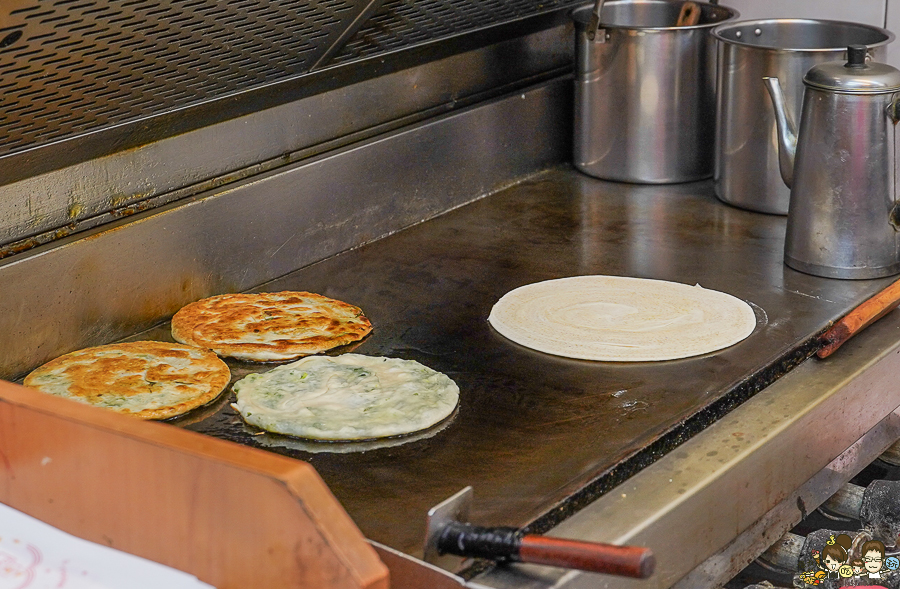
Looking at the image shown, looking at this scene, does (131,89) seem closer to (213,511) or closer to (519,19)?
(213,511)

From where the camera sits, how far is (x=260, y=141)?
79.4 inches

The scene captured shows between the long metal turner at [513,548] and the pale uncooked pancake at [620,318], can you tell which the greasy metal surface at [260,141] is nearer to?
the pale uncooked pancake at [620,318]

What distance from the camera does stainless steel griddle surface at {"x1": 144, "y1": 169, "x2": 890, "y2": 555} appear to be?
135 centimetres

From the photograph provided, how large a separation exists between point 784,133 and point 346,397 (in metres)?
1.13

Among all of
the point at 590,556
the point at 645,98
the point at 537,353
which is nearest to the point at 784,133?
the point at 645,98

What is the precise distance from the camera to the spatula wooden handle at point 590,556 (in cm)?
96

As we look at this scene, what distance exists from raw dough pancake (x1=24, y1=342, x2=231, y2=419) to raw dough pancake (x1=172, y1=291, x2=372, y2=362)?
5 cm

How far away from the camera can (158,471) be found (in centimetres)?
95

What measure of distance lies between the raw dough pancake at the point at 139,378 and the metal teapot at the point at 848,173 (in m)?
1.15

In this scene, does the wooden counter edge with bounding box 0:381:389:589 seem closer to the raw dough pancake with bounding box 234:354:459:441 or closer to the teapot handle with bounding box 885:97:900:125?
the raw dough pancake with bounding box 234:354:459:441

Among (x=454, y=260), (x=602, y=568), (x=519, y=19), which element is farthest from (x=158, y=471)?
(x=519, y=19)

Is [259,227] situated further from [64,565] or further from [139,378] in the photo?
[64,565]

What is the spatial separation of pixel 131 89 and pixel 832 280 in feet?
4.39

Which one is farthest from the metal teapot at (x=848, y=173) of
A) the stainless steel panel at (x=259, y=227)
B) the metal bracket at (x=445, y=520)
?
the metal bracket at (x=445, y=520)
